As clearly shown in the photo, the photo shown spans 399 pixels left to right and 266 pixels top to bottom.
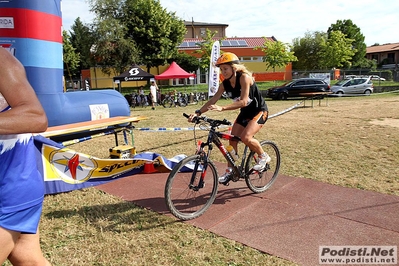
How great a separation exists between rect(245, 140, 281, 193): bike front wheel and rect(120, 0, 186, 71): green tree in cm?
3411

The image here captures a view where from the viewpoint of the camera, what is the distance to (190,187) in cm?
400

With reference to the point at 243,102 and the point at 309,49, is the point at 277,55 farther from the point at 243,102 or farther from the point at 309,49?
the point at 243,102

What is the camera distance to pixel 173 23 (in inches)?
1553

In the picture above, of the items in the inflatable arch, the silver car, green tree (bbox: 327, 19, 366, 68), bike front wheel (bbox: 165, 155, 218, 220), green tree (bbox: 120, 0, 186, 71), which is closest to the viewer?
bike front wheel (bbox: 165, 155, 218, 220)

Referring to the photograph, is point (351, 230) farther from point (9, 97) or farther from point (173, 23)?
point (173, 23)

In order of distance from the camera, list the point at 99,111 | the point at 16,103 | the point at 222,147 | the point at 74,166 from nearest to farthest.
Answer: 1. the point at 16,103
2. the point at 222,147
3. the point at 74,166
4. the point at 99,111

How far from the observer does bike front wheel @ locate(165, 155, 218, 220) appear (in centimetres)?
367

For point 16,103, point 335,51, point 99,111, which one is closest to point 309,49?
point 335,51

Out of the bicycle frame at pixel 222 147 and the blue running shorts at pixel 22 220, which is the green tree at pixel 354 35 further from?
the blue running shorts at pixel 22 220

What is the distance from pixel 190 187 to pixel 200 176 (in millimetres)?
191

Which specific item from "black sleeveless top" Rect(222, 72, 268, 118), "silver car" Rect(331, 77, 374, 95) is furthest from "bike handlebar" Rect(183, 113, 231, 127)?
"silver car" Rect(331, 77, 374, 95)

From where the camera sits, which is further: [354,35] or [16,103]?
[354,35]

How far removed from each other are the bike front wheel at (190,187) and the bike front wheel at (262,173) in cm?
66

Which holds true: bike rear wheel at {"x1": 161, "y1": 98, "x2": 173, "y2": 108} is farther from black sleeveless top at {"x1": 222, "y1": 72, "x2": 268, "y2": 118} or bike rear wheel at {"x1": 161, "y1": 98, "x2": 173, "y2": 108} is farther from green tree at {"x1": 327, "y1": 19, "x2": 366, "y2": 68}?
green tree at {"x1": 327, "y1": 19, "x2": 366, "y2": 68}
